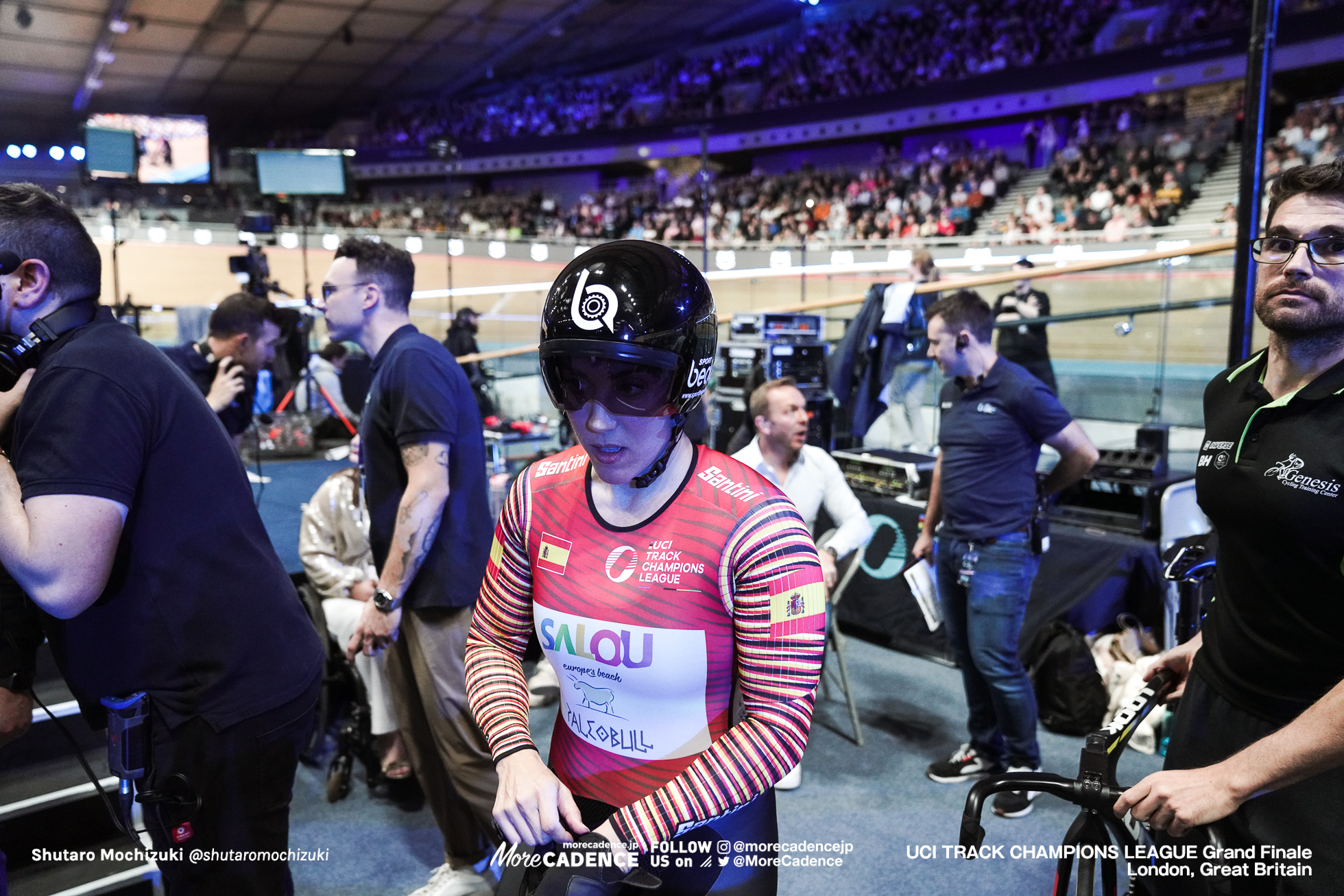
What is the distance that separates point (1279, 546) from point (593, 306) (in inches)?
52.1

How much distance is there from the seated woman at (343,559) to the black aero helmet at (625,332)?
277 centimetres

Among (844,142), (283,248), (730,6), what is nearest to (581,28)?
(730,6)

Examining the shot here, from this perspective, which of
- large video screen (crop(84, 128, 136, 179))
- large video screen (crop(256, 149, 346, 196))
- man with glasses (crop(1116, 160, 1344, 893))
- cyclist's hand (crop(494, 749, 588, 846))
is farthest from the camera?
large video screen (crop(256, 149, 346, 196))

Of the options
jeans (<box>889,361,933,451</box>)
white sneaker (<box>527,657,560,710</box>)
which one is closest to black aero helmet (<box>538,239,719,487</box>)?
white sneaker (<box>527,657,560,710</box>)

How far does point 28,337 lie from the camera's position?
65.9 inches

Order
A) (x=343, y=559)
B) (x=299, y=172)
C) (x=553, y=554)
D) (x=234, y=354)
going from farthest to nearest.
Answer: (x=299, y=172)
(x=234, y=354)
(x=343, y=559)
(x=553, y=554)

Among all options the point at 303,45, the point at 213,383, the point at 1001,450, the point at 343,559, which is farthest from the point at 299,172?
the point at 303,45

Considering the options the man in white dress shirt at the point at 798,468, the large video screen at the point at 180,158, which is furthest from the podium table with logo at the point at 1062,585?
the large video screen at the point at 180,158

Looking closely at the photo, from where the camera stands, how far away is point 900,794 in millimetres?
3670

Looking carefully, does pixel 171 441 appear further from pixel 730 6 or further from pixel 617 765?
pixel 730 6

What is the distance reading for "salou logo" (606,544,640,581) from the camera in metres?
1.41

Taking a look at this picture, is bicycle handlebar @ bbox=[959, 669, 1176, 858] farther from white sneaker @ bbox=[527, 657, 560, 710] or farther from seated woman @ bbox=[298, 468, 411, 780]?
white sneaker @ bbox=[527, 657, 560, 710]

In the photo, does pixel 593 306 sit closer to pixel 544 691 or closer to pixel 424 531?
pixel 424 531

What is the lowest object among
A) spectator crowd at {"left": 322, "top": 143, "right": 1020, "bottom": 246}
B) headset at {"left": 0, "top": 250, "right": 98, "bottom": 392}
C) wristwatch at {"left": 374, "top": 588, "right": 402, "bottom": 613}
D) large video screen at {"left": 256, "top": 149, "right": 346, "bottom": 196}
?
wristwatch at {"left": 374, "top": 588, "right": 402, "bottom": 613}
